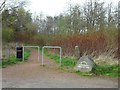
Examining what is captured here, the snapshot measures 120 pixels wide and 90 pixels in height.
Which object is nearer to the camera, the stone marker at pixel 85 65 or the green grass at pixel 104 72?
the green grass at pixel 104 72

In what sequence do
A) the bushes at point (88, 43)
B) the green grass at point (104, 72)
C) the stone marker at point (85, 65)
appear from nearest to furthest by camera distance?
the green grass at point (104, 72)
the stone marker at point (85, 65)
the bushes at point (88, 43)

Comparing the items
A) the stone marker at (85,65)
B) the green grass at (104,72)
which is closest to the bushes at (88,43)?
the green grass at (104,72)

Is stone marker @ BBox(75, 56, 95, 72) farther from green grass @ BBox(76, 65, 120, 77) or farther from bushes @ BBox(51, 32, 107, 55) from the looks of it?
bushes @ BBox(51, 32, 107, 55)

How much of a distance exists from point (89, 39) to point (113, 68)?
5.55 meters

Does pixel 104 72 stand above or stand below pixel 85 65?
below

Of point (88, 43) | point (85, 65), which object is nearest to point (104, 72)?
point (85, 65)

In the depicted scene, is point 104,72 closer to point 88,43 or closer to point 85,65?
point 85,65

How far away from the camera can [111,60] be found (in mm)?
13938

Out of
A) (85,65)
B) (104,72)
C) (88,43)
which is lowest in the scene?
(104,72)

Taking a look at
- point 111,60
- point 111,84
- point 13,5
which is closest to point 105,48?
point 111,60

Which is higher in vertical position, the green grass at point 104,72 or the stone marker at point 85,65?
the stone marker at point 85,65

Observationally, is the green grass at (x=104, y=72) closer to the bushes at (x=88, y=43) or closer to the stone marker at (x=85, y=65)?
the stone marker at (x=85, y=65)

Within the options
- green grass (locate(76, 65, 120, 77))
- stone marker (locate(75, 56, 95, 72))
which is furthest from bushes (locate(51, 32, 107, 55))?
stone marker (locate(75, 56, 95, 72))

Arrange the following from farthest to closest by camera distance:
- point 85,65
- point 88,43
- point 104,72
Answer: point 88,43 → point 85,65 → point 104,72
